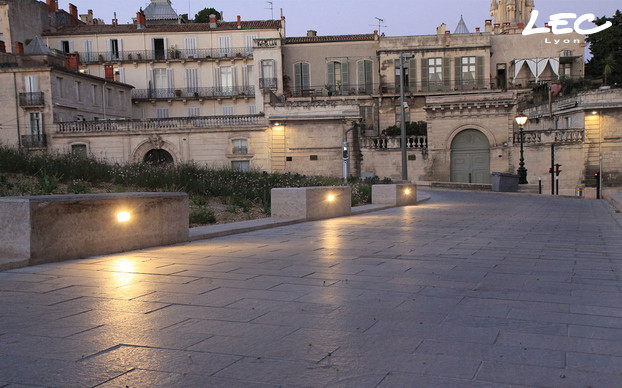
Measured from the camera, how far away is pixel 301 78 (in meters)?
50.8

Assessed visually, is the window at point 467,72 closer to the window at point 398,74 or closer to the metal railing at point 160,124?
the window at point 398,74

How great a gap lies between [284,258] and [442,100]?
1425 inches

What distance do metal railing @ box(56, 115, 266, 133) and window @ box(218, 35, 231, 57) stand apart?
12965mm

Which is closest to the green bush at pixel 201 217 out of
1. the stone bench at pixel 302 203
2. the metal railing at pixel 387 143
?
the stone bench at pixel 302 203

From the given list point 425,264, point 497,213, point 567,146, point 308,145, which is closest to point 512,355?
point 425,264

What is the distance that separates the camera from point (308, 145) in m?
40.1

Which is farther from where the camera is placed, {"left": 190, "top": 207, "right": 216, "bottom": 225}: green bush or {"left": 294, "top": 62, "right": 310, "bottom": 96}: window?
{"left": 294, "top": 62, "right": 310, "bottom": 96}: window

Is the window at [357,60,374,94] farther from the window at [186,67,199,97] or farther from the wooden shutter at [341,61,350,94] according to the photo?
the window at [186,67,199,97]

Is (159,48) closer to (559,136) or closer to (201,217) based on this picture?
(559,136)

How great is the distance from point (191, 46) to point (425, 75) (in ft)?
69.5

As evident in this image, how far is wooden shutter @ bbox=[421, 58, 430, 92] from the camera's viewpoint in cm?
5000

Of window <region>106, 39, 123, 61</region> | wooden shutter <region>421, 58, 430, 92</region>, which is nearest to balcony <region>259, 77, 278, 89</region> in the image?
window <region>106, 39, 123, 61</region>

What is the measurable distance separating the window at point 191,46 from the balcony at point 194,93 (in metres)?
3.26

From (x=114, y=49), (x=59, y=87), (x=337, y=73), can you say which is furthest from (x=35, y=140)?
(x=337, y=73)
